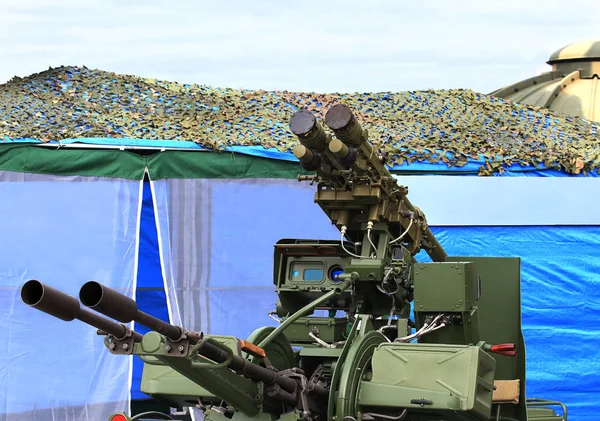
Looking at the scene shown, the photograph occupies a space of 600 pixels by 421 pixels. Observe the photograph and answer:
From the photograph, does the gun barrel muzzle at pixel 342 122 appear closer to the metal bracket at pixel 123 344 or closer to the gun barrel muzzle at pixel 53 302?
the metal bracket at pixel 123 344

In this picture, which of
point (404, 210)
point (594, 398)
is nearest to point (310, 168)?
point (404, 210)

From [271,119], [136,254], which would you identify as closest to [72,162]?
[136,254]

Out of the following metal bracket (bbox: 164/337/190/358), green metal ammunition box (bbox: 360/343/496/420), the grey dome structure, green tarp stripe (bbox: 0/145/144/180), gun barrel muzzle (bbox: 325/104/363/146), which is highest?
the grey dome structure

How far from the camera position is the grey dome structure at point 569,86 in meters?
18.9

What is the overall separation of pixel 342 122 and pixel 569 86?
40.5ft

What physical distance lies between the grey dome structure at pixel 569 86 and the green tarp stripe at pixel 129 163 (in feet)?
25.1

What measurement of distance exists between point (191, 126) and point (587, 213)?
17.0 ft

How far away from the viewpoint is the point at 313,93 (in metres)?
15.9

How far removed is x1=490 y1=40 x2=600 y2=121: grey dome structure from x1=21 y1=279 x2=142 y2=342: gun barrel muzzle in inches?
558

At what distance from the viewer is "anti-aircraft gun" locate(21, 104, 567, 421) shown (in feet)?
24.1

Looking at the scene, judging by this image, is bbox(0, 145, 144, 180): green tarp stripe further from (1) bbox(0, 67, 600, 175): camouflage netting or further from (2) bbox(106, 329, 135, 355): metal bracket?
(2) bbox(106, 329, 135, 355): metal bracket

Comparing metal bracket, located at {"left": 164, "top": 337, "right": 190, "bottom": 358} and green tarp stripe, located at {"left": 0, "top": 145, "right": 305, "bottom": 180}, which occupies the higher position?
green tarp stripe, located at {"left": 0, "top": 145, "right": 305, "bottom": 180}

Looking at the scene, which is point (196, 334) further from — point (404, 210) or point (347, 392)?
point (404, 210)

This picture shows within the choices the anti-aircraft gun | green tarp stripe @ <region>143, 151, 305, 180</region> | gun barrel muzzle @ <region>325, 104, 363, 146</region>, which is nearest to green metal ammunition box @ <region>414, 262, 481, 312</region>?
the anti-aircraft gun
